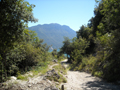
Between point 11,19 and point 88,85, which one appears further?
point 88,85

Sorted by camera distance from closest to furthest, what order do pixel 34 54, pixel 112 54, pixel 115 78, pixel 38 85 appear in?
1. pixel 38 85
2. pixel 115 78
3. pixel 112 54
4. pixel 34 54

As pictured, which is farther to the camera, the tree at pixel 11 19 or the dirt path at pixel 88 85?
the dirt path at pixel 88 85

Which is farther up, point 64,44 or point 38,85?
point 64,44

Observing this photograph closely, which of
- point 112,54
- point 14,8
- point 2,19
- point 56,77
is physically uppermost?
point 14,8

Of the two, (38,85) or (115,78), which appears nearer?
(38,85)

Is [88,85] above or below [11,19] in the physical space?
below

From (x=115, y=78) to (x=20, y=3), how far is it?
7.67 metres

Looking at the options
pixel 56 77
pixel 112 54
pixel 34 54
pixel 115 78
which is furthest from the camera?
pixel 34 54

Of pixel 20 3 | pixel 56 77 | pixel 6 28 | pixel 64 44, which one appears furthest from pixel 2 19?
pixel 64 44

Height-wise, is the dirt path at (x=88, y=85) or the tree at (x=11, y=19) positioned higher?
the tree at (x=11, y=19)

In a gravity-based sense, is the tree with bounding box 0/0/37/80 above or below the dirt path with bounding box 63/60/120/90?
above

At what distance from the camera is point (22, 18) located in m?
4.73

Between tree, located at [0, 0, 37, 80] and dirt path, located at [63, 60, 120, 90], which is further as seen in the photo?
dirt path, located at [63, 60, 120, 90]

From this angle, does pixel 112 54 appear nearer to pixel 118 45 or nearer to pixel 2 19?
pixel 118 45
